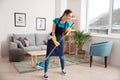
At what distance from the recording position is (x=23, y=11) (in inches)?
227

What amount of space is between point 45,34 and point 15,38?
4.04 ft

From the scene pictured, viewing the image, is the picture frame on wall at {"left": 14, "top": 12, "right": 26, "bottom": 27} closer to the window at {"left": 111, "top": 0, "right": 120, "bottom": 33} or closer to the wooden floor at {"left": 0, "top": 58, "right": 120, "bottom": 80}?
the wooden floor at {"left": 0, "top": 58, "right": 120, "bottom": 80}

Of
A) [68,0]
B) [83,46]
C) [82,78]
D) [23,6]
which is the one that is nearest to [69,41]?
[83,46]

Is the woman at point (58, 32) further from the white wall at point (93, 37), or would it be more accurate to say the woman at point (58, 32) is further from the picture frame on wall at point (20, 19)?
the picture frame on wall at point (20, 19)

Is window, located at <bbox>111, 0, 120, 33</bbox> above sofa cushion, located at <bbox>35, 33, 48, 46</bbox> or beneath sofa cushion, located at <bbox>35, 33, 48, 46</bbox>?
above

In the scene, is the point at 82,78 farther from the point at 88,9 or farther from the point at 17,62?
the point at 88,9

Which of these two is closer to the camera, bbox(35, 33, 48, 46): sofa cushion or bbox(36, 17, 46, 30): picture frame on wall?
bbox(35, 33, 48, 46): sofa cushion

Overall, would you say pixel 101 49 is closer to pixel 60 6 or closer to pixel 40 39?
pixel 40 39

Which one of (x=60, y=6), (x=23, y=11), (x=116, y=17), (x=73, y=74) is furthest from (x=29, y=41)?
(x=116, y=17)

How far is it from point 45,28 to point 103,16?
2408 millimetres

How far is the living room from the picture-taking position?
3646 mm

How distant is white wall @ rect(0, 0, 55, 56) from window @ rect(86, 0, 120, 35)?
1645 mm

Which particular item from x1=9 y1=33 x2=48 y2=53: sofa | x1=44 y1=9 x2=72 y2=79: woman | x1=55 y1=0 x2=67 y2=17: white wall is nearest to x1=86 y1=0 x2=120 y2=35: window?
x1=55 y1=0 x2=67 y2=17: white wall

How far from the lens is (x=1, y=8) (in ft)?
17.6
